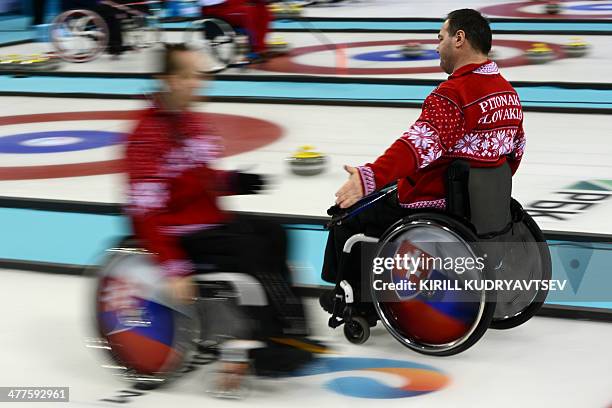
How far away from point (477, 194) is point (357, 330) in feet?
2.17

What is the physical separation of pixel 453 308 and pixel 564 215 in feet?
6.01

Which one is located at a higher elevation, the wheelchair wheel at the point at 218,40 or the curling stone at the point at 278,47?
the wheelchair wheel at the point at 218,40

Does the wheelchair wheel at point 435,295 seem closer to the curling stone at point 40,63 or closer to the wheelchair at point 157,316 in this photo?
the wheelchair at point 157,316

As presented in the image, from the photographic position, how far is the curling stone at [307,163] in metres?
5.82

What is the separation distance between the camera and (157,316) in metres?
3.07

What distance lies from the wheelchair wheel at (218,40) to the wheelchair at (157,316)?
6295mm

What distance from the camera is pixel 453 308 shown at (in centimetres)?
329

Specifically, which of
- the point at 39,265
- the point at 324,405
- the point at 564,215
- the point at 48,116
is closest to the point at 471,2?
the point at 48,116

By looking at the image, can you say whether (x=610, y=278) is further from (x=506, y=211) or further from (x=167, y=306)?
Result: (x=167, y=306)

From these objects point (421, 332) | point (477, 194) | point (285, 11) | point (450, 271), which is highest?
point (477, 194)

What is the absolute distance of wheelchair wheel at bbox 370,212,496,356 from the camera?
3205 millimetres

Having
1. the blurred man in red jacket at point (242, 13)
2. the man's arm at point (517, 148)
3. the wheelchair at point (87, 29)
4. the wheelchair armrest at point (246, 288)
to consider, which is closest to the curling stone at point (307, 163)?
the man's arm at point (517, 148)

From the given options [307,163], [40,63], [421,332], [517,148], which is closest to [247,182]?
[421,332]

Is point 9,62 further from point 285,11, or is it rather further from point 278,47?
point 285,11
